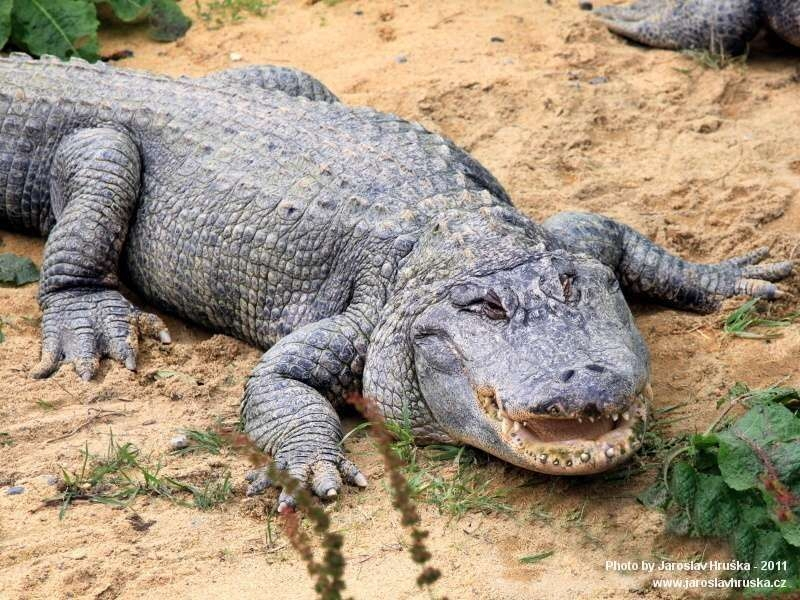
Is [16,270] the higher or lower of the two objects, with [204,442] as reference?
lower

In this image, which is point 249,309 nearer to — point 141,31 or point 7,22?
point 7,22

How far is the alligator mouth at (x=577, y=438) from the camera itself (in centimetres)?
368

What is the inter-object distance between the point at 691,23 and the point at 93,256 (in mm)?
4382

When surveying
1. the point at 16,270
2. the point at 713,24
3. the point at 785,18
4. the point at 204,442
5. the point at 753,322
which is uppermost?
the point at 785,18

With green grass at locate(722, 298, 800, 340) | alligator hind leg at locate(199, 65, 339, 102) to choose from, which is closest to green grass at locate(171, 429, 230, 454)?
green grass at locate(722, 298, 800, 340)

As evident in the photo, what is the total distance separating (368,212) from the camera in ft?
16.5

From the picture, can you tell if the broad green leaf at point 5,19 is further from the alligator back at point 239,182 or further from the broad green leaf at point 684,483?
→ the broad green leaf at point 684,483

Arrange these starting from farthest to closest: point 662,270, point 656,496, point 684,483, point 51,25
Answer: point 51,25 < point 662,270 < point 656,496 < point 684,483

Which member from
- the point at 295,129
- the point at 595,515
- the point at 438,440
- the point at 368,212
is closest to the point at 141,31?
the point at 295,129

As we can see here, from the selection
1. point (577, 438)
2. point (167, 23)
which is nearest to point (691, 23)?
point (167, 23)

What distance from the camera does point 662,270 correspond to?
534cm

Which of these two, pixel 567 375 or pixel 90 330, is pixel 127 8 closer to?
pixel 90 330

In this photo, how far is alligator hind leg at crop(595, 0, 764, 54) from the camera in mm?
7570

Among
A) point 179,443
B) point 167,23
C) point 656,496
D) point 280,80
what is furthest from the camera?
point 167,23
